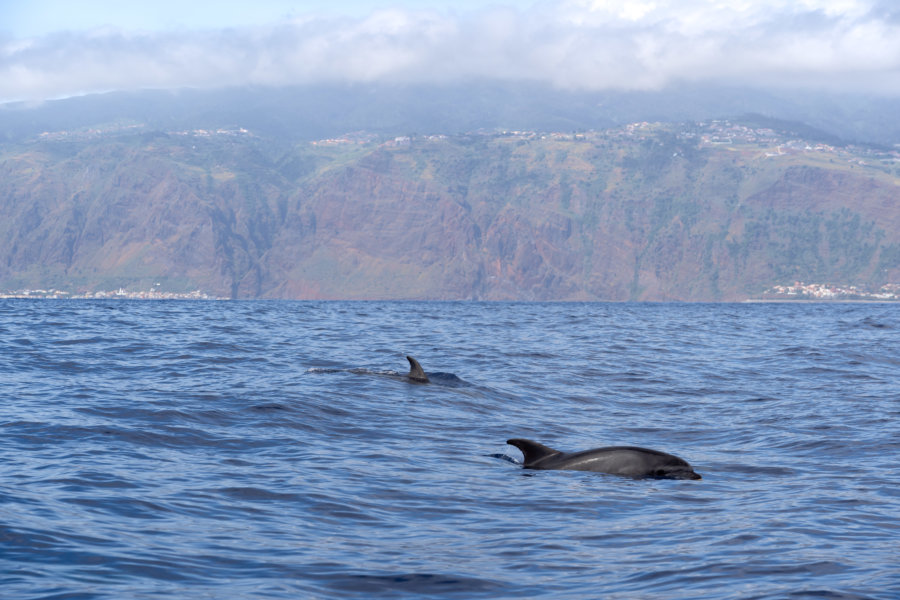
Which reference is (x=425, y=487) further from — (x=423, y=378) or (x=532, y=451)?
(x=423, y=378)

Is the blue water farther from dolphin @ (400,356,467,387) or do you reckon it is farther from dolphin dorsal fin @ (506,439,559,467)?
dolphin dorsal fin @ (506,439,559,467)

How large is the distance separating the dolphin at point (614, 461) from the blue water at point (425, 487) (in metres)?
0.37

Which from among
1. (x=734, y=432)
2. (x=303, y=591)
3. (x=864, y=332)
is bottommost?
(x=864, y=332)

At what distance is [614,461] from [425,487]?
313 cm

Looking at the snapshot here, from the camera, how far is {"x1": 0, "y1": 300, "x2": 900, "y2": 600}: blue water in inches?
349

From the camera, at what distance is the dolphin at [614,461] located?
46.3 ft

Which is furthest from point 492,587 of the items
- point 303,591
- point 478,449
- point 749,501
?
point 478,449

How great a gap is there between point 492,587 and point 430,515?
3025mm

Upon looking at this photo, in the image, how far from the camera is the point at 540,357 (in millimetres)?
36688

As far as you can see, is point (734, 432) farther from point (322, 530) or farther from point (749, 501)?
point (322, 530)

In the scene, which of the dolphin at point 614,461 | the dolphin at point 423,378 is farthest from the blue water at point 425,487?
the dolphin at point 614,461

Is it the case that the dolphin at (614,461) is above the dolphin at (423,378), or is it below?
above

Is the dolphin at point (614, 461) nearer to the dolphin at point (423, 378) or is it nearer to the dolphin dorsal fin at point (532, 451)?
the dolphin dorsal fin at point (532, 451)

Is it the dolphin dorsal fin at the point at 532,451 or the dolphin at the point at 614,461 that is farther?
the dolphin dorsal fin at the point at 532,451
